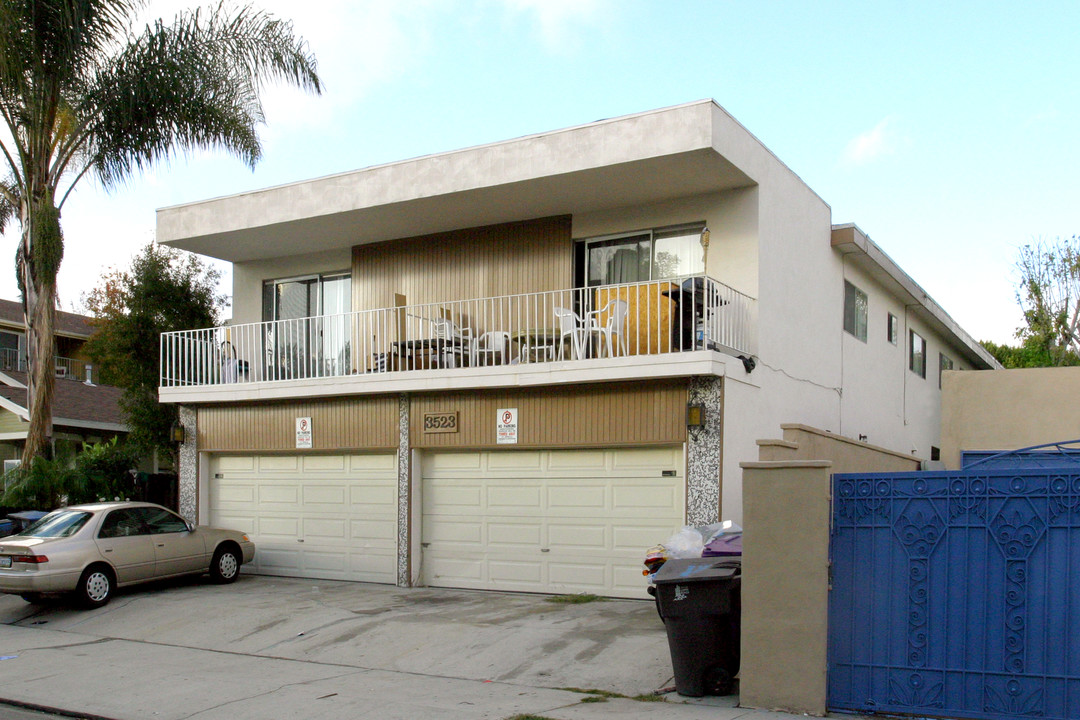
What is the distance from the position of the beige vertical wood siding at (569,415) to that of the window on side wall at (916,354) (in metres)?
10.3

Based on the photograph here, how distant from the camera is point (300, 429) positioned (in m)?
16.2

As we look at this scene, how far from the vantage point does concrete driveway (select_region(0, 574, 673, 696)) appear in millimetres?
9641

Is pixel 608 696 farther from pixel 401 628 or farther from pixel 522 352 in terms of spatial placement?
pixel 522 352

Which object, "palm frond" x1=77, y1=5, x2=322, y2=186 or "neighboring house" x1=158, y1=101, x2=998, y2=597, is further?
"palm frond" x1=77, y1=5, x2=322, y2=186

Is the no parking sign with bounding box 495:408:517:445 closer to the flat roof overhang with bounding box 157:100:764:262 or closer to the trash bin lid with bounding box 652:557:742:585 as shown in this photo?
the flat roof overhang with bounding box 157:100:764:262

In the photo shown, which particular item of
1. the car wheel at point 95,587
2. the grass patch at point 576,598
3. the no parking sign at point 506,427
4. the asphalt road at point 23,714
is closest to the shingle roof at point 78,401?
the car wheel at point 95,587

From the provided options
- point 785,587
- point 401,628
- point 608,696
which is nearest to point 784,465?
point 785,587

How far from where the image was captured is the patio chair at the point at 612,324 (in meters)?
13.0

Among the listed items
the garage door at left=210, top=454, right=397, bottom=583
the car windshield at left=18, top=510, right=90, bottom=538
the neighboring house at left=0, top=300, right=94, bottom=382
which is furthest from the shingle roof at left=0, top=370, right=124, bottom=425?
the car windshield at left=18, top=510, right=90, bottom=538

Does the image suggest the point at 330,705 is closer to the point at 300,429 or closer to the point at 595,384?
the point at 595,384

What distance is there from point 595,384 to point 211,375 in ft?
25.8

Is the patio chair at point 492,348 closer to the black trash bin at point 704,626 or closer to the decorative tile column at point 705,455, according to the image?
the decorative tile column at point 705,455

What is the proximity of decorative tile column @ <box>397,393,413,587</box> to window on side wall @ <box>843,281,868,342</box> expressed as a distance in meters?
7.64

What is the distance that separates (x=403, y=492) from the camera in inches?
589
